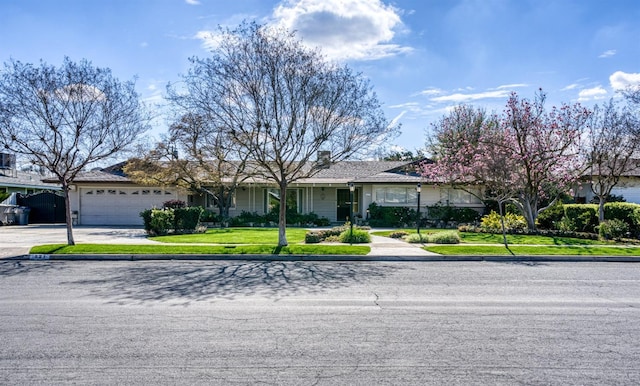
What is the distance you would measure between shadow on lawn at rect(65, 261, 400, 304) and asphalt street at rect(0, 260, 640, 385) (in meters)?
0.05

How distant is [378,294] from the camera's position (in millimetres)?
8445

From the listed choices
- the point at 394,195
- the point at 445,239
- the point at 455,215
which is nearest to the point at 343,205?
the point at 394,195

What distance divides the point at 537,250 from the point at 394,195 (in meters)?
12.8

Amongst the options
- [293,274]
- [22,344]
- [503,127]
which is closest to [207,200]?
[503,127]

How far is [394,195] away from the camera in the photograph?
27.1m

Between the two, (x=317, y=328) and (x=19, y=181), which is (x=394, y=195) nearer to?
(x=317, y=328)

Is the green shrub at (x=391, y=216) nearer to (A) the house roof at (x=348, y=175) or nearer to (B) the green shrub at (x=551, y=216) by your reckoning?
(A) the house roof at (x=348, y=175)

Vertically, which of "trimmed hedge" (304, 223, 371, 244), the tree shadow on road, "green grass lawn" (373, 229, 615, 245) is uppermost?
"trimmed hedge" (304, 223, 371, 244)

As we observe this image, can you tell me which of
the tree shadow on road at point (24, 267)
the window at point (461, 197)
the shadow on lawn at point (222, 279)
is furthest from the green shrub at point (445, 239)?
the tree shadow on road at point (24, 267)

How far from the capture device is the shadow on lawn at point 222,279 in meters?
8.35

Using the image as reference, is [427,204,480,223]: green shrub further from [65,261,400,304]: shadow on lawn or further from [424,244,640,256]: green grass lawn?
[65,261,400,304]: shadow on lawn

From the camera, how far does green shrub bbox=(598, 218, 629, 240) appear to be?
1778 centimetres

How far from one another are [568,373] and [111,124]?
14.3m

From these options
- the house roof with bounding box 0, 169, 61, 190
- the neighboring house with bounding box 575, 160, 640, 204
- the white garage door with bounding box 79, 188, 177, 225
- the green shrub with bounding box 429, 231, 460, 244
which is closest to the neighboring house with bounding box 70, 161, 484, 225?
the white garage door with bounding box 79, 188, 177, 225
